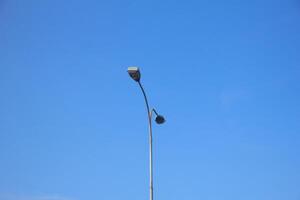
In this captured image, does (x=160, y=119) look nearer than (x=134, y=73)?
No

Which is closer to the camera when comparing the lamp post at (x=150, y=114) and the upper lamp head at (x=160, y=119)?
the lamp post at (x=150, y=114)

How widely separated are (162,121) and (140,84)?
7.84 feet

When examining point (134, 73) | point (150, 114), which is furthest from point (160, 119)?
point (134, 73)

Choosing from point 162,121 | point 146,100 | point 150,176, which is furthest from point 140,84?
point 150,176

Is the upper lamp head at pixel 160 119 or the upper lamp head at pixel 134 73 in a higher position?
the upper lamp head at pixel 134 73

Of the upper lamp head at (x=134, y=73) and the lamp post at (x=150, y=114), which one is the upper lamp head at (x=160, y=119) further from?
the upper lamp head at (x=134, y=73)

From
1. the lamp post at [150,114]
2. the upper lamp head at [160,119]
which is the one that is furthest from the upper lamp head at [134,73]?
the upper lamp head at [160,119]

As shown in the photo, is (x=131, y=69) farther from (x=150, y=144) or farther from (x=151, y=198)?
(x=151, y=198)

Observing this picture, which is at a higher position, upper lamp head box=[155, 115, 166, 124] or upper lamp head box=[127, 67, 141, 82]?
upper lamp head box=[127, 67, 141, 82]

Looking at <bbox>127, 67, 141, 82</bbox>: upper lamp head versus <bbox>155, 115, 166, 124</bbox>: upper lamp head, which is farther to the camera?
<bbox>155, 115, 166, 124</bbox>: upper lamp head

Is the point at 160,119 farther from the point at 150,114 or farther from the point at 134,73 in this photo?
the point at 134,73

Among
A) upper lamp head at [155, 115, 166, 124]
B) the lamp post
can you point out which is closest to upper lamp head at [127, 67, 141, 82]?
the lamp post

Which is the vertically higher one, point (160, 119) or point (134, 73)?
point (134, 73)

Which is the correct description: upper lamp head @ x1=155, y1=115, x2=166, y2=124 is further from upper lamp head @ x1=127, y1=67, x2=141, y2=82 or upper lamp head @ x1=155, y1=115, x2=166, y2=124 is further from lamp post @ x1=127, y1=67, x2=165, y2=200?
upper lamp head @ x1=127, y1=67, x2=141, y2=82
